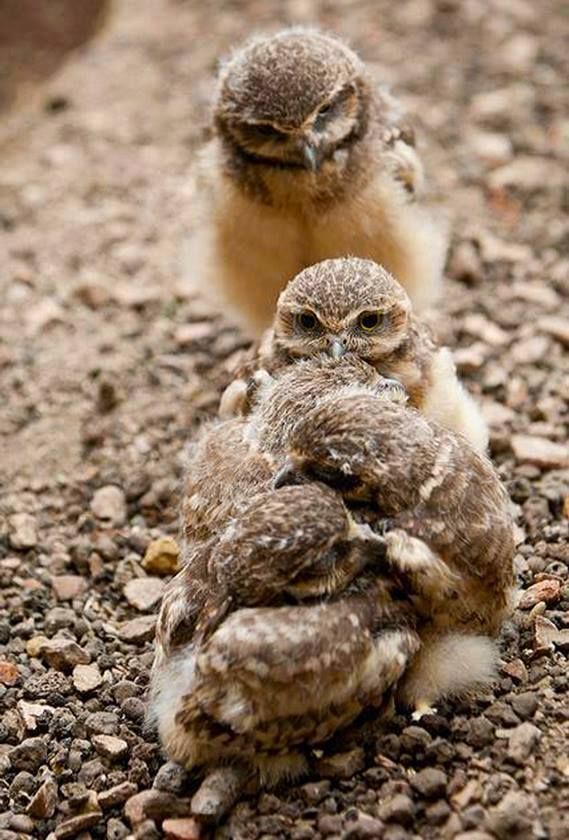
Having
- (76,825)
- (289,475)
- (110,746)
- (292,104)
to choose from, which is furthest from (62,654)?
(292,104)

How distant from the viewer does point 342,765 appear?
398 centimetres

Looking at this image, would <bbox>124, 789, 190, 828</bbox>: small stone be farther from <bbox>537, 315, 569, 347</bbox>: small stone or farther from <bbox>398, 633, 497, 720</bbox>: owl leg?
<bbox>537, 315, 569, 347</bbox>: small stone

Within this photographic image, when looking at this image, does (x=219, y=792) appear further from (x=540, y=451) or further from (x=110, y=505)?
(x=540, y=451)

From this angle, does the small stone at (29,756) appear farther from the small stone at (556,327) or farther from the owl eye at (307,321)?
the small stone at (556,327)

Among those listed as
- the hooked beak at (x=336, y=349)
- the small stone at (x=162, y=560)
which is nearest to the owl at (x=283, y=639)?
the hooked beak at (x=336, y=349)

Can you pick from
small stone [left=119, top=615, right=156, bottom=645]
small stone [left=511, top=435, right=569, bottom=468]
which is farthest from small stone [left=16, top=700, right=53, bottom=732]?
small stone [left=511, top=435, right=569, bottom=468]

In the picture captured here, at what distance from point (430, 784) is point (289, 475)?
973mm

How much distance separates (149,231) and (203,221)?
3.38ft

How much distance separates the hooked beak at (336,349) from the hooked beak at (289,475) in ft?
2.90

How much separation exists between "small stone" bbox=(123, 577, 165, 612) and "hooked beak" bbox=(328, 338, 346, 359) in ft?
3.51

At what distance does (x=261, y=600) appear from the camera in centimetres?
391

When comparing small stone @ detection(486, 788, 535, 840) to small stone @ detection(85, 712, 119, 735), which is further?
small stone @ detection(85, 712, 119, 735)

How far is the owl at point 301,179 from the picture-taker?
230 inches

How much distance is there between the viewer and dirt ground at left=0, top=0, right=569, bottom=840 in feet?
13.1
